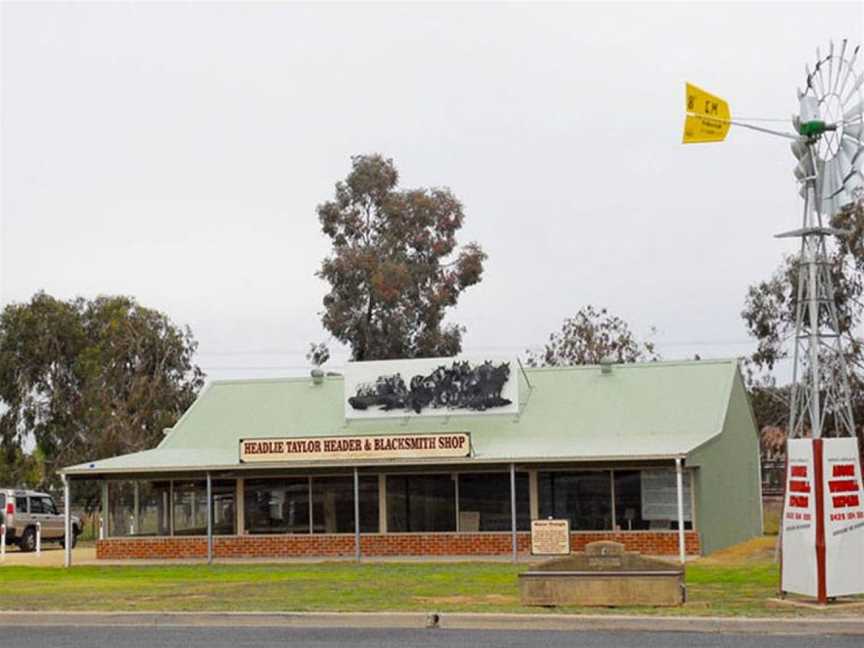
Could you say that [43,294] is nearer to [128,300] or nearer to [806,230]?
[128,300]

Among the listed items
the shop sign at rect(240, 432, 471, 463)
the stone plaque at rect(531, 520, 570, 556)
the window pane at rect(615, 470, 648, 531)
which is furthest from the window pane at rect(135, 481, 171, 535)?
the window pane at rect(615, 470, 648, 531)

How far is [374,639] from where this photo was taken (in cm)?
1538

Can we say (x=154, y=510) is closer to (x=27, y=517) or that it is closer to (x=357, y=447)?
(x=357, y=447)

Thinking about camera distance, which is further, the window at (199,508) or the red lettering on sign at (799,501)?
the window at (199,508)

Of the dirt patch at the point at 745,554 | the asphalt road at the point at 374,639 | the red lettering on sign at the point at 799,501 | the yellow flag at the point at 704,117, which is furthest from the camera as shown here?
the dirt patch at the point at 745,554

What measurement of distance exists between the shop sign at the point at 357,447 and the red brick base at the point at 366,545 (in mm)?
2396

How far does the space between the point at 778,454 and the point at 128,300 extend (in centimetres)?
3047

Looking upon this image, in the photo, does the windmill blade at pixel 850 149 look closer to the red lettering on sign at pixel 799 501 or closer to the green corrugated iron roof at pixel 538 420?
the red lettering on sign at pixel 799 501

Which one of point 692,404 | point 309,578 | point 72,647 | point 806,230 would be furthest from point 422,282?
point 72,647

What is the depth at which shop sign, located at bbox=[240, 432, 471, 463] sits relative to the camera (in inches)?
1255

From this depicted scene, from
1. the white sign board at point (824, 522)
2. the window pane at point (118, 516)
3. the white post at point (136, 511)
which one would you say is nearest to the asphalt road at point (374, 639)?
the white sign board at point (824, 522)

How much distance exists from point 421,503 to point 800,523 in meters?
17.3

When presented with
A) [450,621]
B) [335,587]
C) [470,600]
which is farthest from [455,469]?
[450,621]

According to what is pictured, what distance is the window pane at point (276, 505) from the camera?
114 ft
